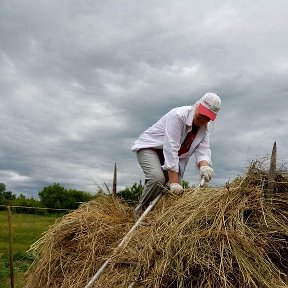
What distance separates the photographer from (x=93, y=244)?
4574 mm

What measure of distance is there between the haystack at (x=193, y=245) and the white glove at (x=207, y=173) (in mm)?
579

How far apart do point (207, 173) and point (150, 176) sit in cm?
60

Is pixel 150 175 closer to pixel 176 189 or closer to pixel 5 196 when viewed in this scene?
pixel 176 189

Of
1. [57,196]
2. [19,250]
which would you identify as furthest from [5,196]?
[19,250]

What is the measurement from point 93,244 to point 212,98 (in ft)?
6.04

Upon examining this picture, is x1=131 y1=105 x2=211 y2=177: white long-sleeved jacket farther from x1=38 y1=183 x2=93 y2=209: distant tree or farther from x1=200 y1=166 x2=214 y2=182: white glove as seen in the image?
x1=38 y1=183 x2=93 y2=209: distant tree

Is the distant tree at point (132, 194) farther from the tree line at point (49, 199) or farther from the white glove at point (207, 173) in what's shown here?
the tree line at point (49, 199)

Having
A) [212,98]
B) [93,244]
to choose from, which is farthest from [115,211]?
[212,98]

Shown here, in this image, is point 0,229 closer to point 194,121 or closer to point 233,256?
point 194,121

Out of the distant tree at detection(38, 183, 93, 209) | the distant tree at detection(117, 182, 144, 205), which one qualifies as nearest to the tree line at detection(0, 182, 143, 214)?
the distant tree at detection(38, 183, 93, 209)

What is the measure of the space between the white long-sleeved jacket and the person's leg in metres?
0.10

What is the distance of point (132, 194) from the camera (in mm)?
6039

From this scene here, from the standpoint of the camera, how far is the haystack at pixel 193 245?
3.65 m

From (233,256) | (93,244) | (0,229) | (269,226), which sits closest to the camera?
(233,256)
